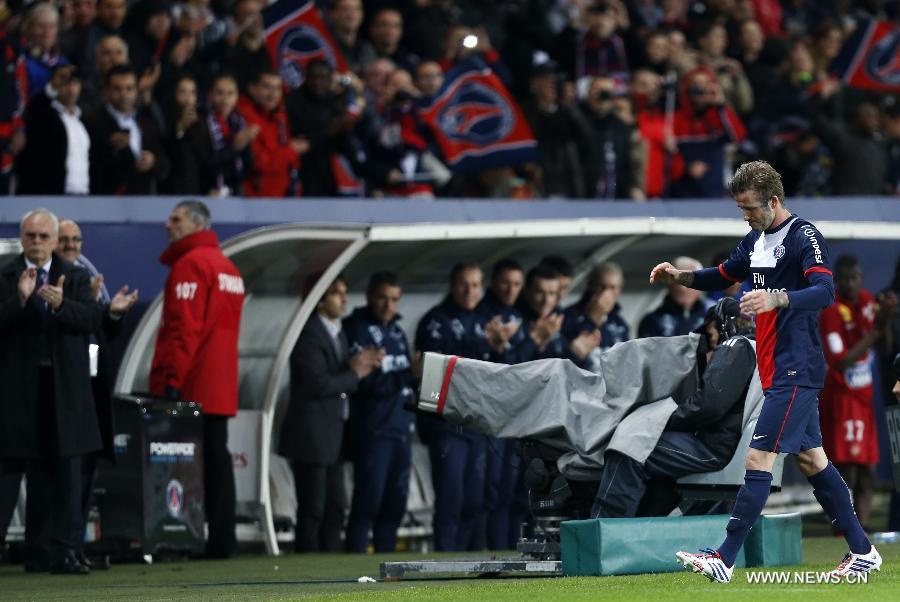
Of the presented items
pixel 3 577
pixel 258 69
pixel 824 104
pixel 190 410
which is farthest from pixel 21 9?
pixel 824 104

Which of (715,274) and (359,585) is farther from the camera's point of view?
(359,585)

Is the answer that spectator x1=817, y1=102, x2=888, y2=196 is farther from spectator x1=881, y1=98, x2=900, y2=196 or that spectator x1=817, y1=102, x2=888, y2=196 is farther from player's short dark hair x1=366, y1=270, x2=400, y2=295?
player's short dark hair x1=366, y1=270, x2=400, y2=295

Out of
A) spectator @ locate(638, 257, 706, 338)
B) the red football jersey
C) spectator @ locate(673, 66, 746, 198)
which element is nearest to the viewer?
the red football jersey

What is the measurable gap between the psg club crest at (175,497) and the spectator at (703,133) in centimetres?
645

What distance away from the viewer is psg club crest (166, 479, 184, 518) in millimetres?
12023

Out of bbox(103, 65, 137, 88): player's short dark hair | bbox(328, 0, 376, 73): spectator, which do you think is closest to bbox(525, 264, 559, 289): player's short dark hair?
bbox(328, 0, 376, 73): spectator

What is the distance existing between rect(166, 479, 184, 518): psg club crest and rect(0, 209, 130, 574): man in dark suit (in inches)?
48.5

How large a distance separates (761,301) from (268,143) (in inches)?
277

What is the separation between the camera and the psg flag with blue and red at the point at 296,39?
15.6m

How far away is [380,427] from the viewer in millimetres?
13094

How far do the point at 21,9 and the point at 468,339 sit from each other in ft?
14.6

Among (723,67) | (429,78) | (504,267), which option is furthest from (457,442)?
(723,67)

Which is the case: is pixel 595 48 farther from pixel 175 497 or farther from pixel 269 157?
pixel 175 497

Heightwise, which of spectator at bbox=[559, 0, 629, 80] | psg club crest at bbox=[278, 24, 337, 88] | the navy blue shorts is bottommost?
the navy blue shorts
